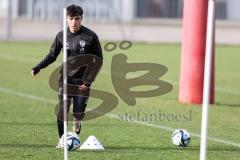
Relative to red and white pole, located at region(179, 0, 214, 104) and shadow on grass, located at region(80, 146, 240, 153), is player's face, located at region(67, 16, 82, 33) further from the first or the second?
red and white pole, located at region(179, 0, 214, 104)

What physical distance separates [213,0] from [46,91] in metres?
11.4

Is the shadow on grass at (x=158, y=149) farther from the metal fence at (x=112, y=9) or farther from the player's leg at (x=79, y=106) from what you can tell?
A: the metal fence at (x=112, y=9)

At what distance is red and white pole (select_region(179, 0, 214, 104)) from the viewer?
54.6ft

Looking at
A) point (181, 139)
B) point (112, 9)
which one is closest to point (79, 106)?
point (181, 139)

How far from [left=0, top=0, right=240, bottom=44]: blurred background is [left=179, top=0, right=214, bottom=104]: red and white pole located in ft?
86.7

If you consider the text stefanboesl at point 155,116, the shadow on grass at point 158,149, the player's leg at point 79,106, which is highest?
the player's leg at point 79,106

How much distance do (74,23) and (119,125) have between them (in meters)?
3.27

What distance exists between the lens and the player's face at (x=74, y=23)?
420 inches

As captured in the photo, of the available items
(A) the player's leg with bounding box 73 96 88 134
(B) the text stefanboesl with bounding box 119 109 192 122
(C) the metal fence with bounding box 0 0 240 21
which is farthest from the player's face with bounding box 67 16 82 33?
(C) the metal fence with bounding box 0 0 240 21

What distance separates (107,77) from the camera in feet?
75.7

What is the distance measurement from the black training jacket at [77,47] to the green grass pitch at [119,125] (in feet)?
3.64

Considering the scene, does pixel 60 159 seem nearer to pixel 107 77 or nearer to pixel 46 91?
pixel 46 91

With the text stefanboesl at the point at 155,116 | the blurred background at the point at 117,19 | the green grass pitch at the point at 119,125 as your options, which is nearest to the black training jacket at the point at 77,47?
the green grass pitch at the point at 119,125

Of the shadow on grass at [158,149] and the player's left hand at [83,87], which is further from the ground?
the player's left hand at [83,87]
